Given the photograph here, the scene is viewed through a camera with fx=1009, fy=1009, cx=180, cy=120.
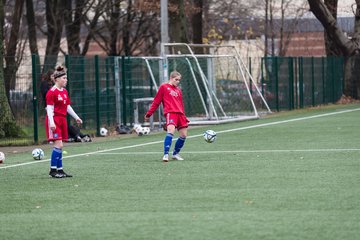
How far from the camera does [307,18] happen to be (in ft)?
211

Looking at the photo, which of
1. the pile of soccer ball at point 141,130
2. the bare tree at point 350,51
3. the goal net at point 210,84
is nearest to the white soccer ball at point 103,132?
the pile of soccer ball at point 141,130

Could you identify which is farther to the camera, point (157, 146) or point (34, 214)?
point (157, 146)

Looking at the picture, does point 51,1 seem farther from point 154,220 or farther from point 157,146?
point 154,220

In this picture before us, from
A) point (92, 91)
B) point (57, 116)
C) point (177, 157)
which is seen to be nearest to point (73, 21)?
point (92, 91)

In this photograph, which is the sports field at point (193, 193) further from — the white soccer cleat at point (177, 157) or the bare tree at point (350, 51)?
the bare tree at point (350, 51)

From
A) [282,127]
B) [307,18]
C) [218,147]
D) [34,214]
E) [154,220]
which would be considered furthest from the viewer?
[307,18]

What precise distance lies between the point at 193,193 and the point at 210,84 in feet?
60.9

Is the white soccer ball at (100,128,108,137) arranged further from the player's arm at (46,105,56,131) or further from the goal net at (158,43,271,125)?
the player's arm at (46,105,56,131)

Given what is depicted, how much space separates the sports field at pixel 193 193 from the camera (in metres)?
9.91

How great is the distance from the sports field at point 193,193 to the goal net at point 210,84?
882 cm

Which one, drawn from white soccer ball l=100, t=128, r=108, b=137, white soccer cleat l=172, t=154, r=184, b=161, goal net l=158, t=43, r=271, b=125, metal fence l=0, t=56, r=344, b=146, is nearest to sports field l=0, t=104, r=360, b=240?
white soccer cleat l=172, t=154, r=184, b=161

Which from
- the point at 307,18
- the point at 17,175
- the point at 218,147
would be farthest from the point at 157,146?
the point at 307,18

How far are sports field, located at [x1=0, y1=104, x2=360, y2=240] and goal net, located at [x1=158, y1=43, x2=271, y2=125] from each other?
882 centimetres

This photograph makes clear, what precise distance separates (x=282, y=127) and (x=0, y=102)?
748 centimetres
